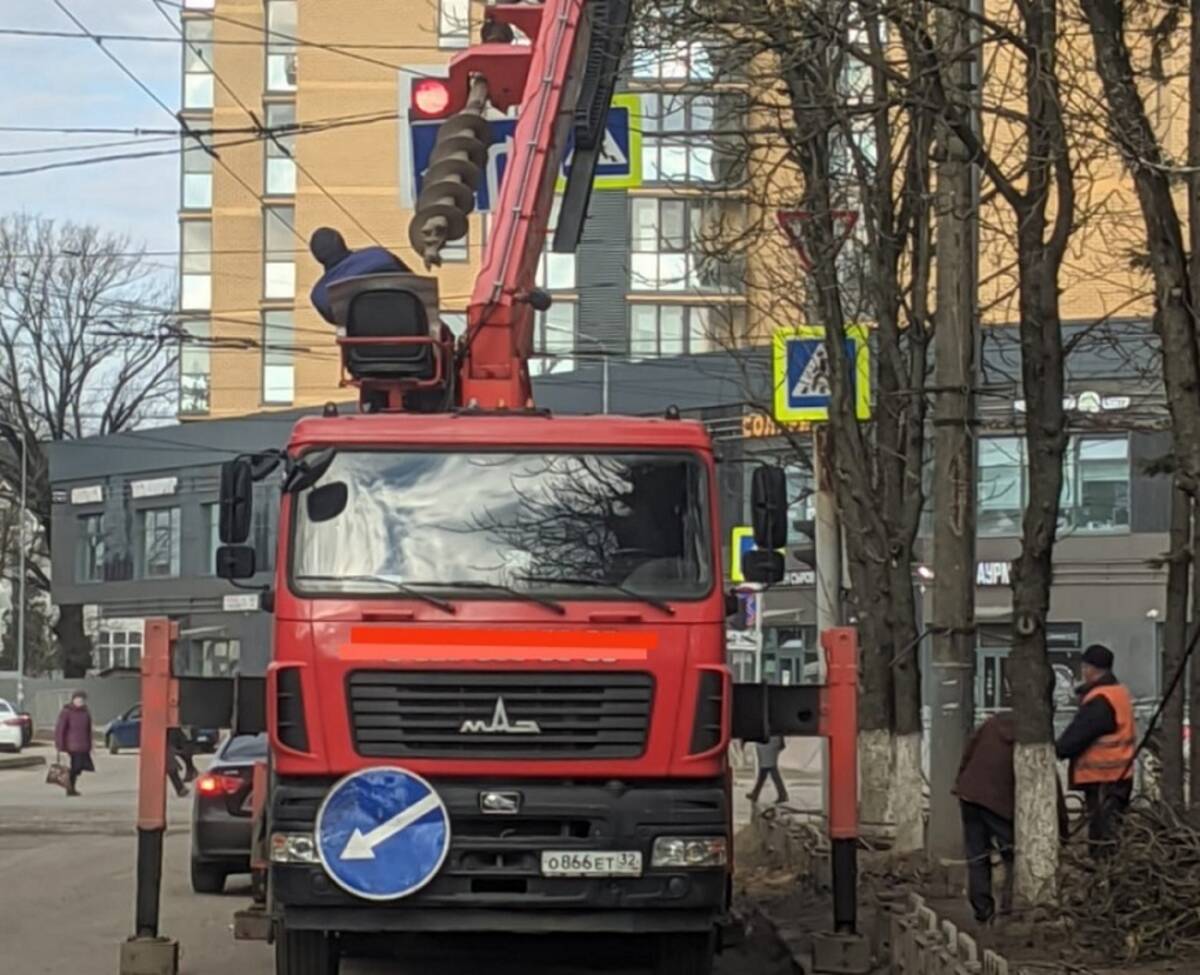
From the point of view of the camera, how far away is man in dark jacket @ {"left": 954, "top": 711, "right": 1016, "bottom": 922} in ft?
36.8

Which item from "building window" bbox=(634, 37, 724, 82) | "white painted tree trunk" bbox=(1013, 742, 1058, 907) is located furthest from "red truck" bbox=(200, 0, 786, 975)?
"building window" bbox=(634, 37, 724, 82)

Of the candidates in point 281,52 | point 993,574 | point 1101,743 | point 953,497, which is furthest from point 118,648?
point 1101,743

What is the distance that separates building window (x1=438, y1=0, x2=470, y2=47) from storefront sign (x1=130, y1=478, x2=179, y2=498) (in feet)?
52.3

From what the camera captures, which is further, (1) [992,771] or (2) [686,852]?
(1) [992,771]

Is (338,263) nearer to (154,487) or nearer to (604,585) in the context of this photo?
(604,585)

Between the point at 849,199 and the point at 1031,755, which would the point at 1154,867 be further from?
the point at 849,199

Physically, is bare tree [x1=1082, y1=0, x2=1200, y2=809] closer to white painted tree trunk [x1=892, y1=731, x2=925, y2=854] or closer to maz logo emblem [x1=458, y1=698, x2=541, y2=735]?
maz logo emblem [x1=458, y1=698, x2=541, y2=735]

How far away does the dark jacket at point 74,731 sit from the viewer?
1204 inches

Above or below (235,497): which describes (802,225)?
above

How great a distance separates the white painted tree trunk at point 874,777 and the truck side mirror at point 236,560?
21.8ft

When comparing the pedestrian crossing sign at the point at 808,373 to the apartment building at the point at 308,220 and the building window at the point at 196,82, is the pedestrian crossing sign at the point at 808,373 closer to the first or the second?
the apartment building at the point at 308,220

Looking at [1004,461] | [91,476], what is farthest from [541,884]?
[91,476]

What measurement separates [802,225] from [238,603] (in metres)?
44.3

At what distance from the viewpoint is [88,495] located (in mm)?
61594
